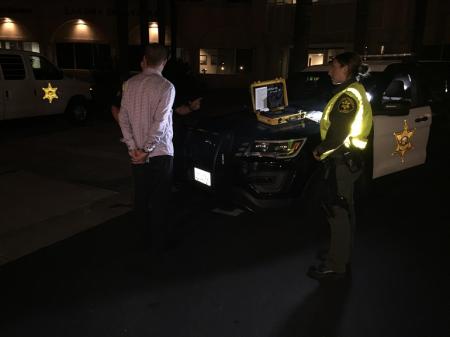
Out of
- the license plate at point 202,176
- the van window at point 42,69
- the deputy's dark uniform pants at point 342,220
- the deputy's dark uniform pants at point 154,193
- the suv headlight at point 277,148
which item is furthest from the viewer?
the van window at point 42,69

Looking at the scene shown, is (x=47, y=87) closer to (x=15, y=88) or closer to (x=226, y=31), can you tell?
(x=15, y=88)

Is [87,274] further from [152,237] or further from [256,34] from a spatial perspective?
[256,34]

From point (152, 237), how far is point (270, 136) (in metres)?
1.48

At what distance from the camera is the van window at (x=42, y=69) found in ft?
33.4

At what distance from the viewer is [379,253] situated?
168 inches

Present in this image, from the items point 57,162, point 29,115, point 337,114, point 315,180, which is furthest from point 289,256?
point 29,115

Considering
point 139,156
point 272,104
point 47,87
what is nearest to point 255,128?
point 272,104

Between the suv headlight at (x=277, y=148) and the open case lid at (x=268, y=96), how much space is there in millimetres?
720

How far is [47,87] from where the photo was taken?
1038 cm

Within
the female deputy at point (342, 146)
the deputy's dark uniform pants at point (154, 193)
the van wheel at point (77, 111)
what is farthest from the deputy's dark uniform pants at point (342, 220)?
the van wheel at point (77, 111)

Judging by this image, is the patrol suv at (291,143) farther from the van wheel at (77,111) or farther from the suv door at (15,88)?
the van wheel at (77,111)

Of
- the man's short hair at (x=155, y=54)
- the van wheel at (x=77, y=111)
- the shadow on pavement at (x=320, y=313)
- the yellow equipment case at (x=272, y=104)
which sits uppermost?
the man's short hair at (x=155, y=54)

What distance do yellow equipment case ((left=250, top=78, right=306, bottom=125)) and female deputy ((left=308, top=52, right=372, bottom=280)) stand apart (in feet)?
3.23

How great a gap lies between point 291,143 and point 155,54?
4.98 feet
